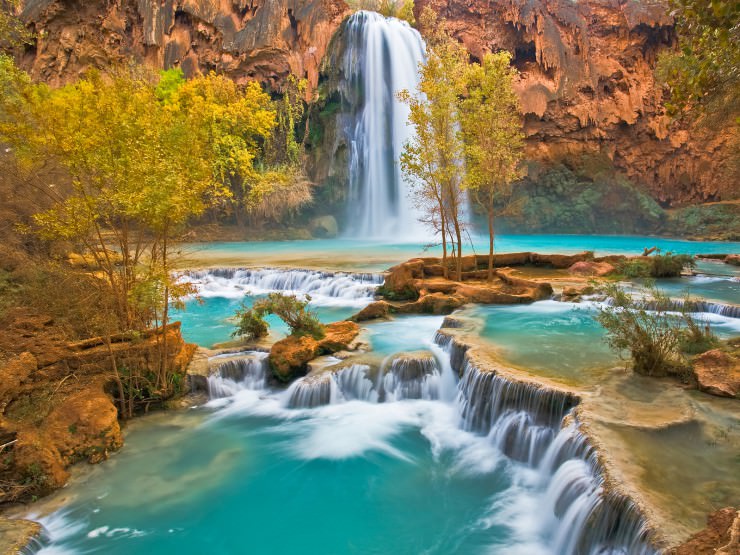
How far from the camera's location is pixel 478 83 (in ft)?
44.0

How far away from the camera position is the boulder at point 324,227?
3475 centimetres

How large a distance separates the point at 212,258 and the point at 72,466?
16907 millimetres

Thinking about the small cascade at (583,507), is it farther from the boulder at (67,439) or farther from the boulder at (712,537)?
the boulder at (67,439)

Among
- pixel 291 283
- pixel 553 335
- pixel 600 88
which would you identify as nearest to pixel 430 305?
pixel 553 335

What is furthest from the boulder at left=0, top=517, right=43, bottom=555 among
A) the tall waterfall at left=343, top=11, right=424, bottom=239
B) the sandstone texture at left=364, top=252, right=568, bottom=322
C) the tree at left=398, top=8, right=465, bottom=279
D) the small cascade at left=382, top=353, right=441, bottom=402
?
the tall waterfall at left=343, top=11, right=424, bottom=239

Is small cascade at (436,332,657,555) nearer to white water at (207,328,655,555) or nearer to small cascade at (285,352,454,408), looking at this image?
white water at (207,328,655,555)

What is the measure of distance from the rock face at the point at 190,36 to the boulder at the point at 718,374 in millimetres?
31314

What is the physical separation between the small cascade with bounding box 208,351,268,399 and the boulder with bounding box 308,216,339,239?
26.0 m

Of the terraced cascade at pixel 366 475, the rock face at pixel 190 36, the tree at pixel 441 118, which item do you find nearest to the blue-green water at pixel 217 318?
the terraced cascade at pixel 366 475

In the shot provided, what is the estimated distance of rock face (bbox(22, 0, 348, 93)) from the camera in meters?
32.0

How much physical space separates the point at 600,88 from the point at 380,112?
15.8m

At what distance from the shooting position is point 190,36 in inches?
1298

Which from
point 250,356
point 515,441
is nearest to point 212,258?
point 250,356

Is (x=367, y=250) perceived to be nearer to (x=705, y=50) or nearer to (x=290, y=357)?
(x=290, y=357)
